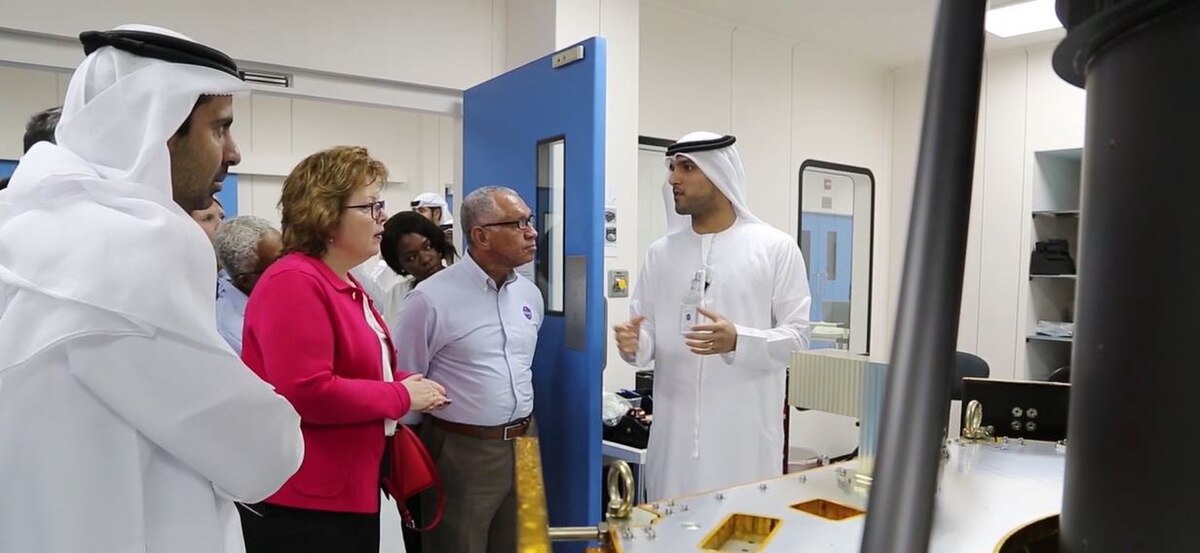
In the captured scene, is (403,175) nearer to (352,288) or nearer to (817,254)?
(817,254)

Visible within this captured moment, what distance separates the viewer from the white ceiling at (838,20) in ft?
13.9

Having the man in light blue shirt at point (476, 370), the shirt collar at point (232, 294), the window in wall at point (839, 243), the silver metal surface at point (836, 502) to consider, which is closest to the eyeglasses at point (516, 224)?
the man in light blue shirt at point (476, 370)

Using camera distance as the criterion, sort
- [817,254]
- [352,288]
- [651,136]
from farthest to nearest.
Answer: [817,254] < [651,136] < [352,288]

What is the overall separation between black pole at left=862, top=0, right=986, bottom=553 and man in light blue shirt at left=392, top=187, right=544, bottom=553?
2162 millimetres

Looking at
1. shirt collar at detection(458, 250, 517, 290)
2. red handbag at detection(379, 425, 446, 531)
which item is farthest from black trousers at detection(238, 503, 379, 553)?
shirt collar at detection(458, 250, 517, 290)

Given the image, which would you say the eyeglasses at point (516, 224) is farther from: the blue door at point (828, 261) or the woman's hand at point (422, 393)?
the blue door at point (828, 261)

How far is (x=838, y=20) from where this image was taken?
4551 mm

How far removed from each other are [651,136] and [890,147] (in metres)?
2.48

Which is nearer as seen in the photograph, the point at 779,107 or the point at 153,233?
the point at 153,233

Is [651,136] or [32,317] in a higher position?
[651,136]

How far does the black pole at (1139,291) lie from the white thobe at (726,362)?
80.6 inches

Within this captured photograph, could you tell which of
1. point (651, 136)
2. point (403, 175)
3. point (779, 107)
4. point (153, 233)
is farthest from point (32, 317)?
point (403, 175)

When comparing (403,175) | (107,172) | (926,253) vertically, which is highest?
(403,175)

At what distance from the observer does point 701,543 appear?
3.98 feet
